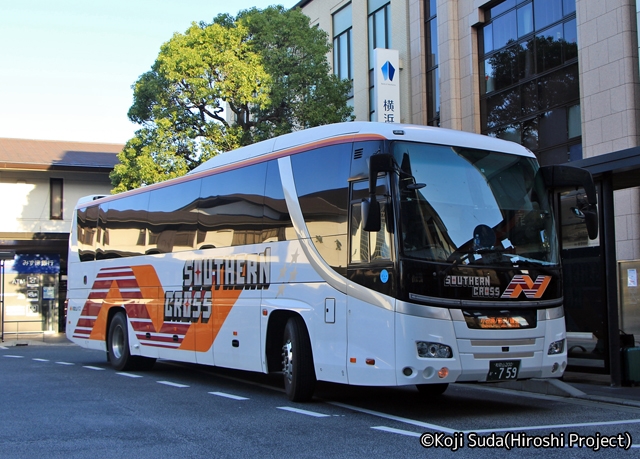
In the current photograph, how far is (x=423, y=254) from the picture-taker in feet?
30.3

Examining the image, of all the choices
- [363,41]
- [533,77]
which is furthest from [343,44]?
[533,77]

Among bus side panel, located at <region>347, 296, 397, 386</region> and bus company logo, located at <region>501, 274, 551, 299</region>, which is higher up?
bus company logo, located at <region>501, 274, 551, 299</region>

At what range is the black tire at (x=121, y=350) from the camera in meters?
16.4

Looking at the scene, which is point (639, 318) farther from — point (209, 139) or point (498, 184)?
point (209, 139)

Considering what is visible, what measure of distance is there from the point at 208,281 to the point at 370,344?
451cm

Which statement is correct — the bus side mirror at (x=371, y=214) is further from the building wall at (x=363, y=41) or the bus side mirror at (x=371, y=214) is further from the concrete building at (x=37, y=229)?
the concrete building at (x=37, y=229)

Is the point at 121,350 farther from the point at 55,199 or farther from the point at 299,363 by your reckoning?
the point at 55,199

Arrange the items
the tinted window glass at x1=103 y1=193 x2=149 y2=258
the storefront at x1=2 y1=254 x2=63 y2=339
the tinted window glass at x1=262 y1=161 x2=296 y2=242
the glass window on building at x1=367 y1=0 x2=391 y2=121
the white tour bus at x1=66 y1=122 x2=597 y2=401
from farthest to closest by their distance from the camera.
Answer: the storefront at x1=2 y1=254 x2=63 y2=339 → the glass window on building at x1=367 y1=0 x2=391 y2=121 → the tinted window glass at x1=103 y1=193 x2=149 y2=258 → the tinted window glass at x1=262 y1=161 x2=296 y2=242 → the white tour bus at x1=66 y1=122 x2=597 y2=401

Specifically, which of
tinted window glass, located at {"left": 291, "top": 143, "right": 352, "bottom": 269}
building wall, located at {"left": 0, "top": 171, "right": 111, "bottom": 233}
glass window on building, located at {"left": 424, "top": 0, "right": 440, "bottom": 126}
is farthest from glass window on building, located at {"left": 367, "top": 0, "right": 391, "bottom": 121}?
tinted window glass, located at {"left": 291, "top": 143, "right": 352, "bottom": 269}

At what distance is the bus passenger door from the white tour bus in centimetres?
2

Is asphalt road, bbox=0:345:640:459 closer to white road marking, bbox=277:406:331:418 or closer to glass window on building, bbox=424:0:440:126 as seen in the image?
white road marking, bbox=277:406:331:418

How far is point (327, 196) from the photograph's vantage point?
10461 millimetres

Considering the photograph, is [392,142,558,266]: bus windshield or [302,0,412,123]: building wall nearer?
[392,142,558,266]: bus windshield

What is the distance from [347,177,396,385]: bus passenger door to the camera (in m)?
9.25
